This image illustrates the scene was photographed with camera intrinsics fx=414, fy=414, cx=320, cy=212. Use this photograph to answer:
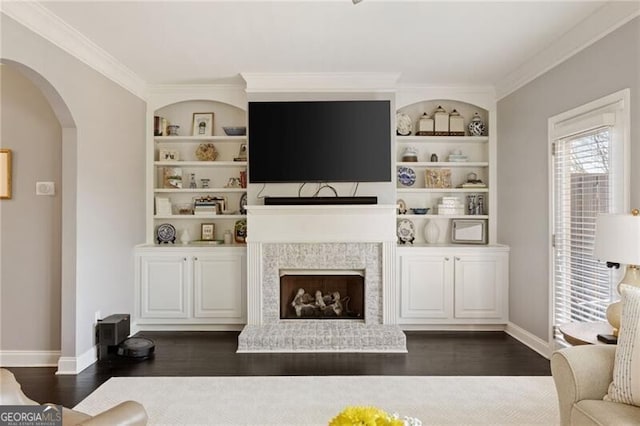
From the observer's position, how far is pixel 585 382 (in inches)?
75.4

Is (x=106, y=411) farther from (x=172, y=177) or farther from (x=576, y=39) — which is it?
(x=576, y=39)

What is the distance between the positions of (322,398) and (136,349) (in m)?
1.91

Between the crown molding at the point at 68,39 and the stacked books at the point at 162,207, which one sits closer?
the crown molding at the point at 68,39

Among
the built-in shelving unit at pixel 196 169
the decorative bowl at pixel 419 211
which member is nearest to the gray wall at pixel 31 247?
the built-in shelving unit at pixel 196 169

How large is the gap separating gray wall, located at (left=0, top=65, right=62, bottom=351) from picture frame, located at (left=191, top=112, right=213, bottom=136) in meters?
1.60

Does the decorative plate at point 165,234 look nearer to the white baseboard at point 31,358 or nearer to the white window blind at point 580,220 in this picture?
the white baseboard at point 31,358

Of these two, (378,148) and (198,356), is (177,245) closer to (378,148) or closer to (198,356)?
(198,356)

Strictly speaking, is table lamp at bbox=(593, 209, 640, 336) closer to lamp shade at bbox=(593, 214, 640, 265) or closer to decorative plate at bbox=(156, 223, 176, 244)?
lamp shade at bbox=(593, 214, 640, 265)

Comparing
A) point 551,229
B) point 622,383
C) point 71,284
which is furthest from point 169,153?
point 622,383

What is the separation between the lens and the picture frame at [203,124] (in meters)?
4.97

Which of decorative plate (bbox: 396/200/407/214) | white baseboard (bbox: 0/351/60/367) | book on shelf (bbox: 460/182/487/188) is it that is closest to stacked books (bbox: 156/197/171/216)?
white baseboard (bbox: 0/351/60/367)

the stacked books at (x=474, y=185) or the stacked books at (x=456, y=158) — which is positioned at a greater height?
the stacked books at (x=456, y=158)

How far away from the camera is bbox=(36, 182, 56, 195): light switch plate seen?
3.58 m

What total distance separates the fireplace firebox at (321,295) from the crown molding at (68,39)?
264 cm
